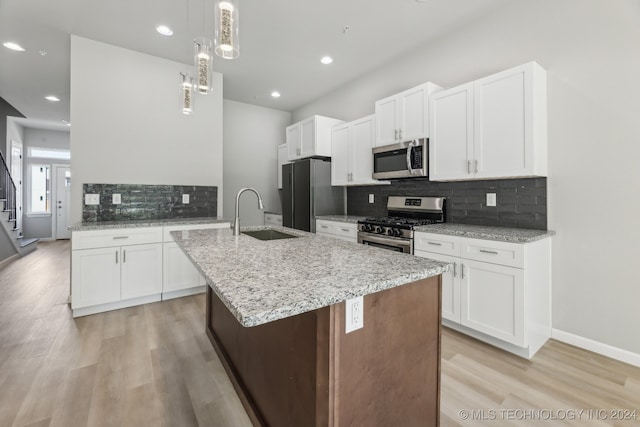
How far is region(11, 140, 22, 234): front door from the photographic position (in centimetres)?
650

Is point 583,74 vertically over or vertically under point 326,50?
under

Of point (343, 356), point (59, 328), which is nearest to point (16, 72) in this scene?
point (59, 328)

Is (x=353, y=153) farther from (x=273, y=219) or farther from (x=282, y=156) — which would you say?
(x=273, y=219)

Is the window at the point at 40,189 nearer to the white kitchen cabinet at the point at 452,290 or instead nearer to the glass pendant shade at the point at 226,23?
the glass pendant shade at the point at 226,23

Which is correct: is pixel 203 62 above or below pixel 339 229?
→ above

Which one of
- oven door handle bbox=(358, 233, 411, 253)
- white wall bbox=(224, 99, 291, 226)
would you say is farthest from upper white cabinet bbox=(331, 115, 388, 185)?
white wall bbox=(224, 99, 291, 226)

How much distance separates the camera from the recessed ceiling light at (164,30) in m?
2.97

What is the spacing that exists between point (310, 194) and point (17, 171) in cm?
759

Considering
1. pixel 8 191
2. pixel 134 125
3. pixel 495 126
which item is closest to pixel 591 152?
pixel 495 126

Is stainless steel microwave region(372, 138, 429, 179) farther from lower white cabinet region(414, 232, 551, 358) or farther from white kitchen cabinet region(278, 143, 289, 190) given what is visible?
white kitchen cabinet region(278, 143, 289, 190)

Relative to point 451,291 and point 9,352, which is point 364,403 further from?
point 9,352

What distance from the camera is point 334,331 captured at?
3.06ft

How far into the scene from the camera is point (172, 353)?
2.18 m

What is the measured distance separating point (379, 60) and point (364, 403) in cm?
381
